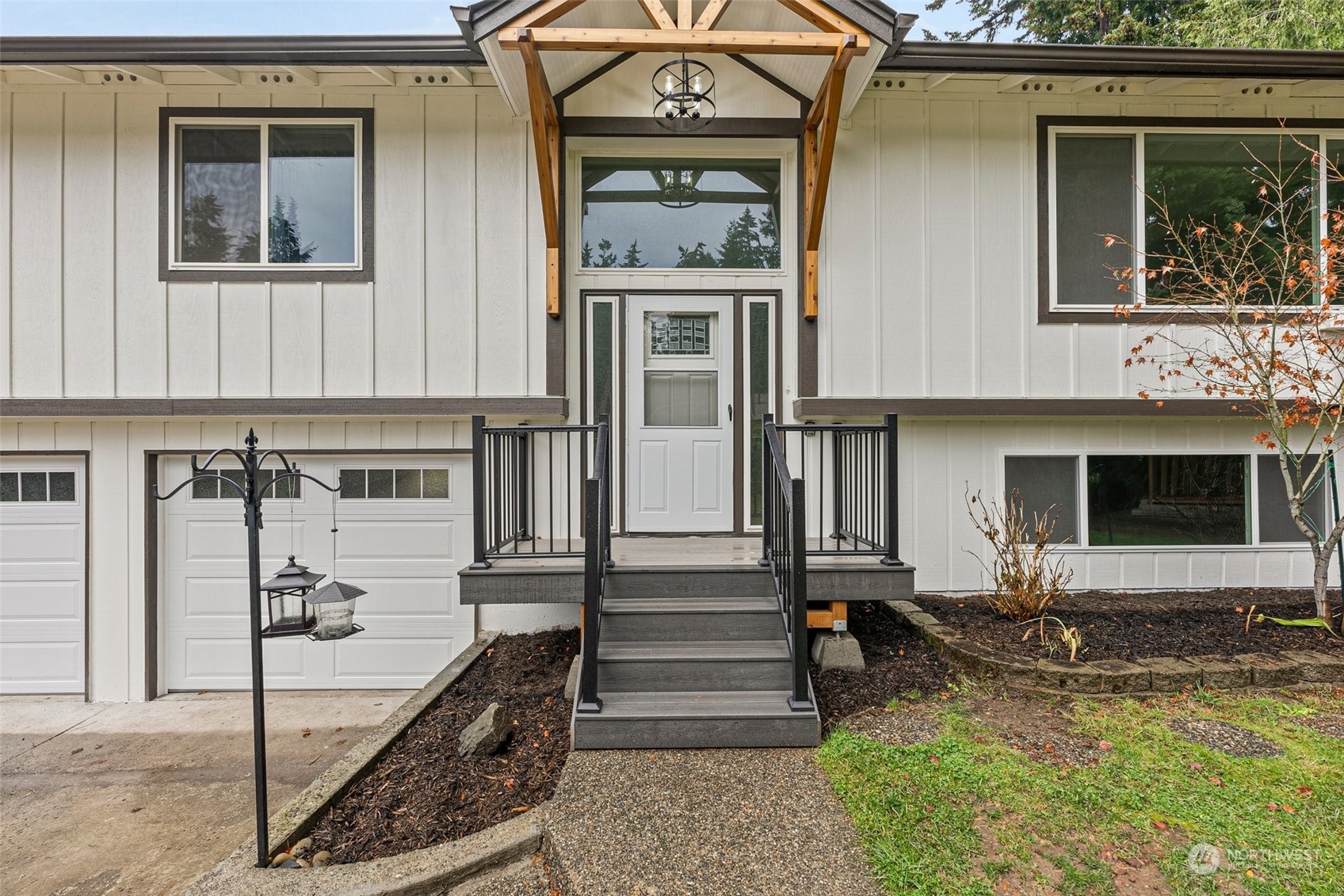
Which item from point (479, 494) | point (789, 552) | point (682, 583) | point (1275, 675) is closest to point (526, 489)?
point (479, 494)

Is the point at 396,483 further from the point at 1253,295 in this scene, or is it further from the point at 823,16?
the point at 1253,295

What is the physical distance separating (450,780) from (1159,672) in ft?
11.4

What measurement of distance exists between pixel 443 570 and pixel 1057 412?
4.69 metres

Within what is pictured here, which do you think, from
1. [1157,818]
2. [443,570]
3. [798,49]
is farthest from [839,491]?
[443,570]

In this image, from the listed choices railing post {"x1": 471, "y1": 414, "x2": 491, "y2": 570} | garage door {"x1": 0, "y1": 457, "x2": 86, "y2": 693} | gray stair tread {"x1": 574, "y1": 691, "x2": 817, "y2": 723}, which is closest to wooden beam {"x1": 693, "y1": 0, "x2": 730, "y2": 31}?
railing post {"x1": 471, "y1": 414, "x2": 491, "y2": 570}

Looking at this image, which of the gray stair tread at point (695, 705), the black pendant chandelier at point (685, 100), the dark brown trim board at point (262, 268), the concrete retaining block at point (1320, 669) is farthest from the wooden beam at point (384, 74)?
the concrete retaining block at point (1320, 669)

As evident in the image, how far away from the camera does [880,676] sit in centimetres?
328

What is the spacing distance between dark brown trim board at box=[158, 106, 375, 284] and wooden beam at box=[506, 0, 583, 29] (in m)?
1.70

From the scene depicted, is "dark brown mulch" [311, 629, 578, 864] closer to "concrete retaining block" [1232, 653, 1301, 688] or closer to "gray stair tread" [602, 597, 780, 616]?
"gray stair tread" [602, 597, 780, 616]

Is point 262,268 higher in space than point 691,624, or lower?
higher

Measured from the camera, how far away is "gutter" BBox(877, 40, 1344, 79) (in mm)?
4004

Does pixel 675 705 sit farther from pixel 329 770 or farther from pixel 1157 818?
pixel 1157 818

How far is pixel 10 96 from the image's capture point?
14.0 feet

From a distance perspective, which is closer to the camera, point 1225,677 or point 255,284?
point 1225,677
